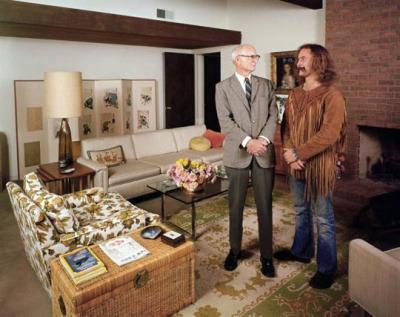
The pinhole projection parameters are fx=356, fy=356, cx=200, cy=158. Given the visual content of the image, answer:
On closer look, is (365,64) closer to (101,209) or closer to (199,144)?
(199,144)

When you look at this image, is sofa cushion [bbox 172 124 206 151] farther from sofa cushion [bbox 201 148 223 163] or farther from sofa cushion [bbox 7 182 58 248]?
sofa cushion [bbox 7 182 58 248]

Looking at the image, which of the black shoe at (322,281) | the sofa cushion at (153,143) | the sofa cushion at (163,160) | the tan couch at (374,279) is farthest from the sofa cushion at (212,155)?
the tan couch at (374,279)

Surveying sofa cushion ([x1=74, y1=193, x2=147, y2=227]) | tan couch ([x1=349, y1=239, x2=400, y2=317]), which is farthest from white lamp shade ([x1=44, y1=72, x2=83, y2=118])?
tan couch ([x1=349, y1=239, x2=400, y2=317])

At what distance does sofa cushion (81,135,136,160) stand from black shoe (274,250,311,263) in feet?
8.78

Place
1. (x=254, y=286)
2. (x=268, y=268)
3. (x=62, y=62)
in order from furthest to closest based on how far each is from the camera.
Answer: (x=62, y=62)
(x=268, y=268)
(x=254, y=286)

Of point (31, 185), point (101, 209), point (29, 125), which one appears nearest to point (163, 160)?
point (101, 209)

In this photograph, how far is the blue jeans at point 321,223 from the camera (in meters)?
2.38

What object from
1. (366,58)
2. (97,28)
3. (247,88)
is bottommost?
(247,88)

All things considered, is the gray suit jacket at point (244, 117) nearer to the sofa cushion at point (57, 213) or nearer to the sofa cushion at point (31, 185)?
the sofa cushion at point (57, 213)

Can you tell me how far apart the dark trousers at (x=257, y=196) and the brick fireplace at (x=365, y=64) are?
246 centimetres

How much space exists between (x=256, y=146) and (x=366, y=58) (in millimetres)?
2715

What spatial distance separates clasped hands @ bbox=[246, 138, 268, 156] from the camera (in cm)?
236

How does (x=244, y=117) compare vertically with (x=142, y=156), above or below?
above

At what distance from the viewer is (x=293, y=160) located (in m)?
2.40
